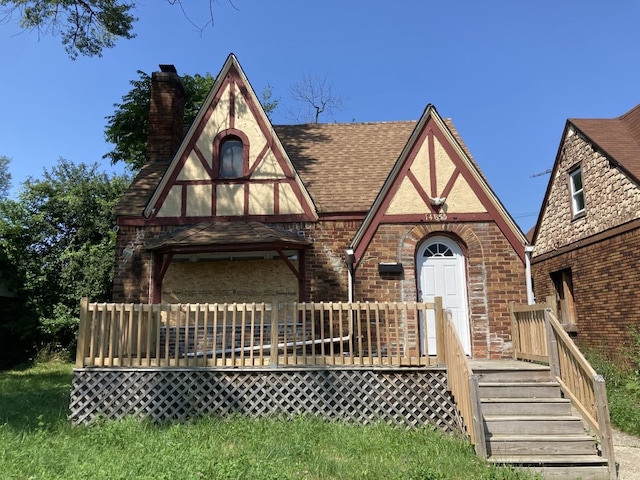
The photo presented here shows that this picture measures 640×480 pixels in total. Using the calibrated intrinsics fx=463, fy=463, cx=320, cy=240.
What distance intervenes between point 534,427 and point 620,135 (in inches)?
→ 424

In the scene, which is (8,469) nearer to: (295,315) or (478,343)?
(295,315)

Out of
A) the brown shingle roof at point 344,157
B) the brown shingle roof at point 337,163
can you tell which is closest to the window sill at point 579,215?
the brown shingle roof at point 337,163

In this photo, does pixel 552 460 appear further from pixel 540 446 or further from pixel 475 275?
pixel 475 275

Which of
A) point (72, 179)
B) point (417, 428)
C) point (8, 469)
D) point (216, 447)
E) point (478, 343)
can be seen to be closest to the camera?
point (8, 469)

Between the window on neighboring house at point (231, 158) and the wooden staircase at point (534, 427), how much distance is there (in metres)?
7.34

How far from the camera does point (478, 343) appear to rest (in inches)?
372

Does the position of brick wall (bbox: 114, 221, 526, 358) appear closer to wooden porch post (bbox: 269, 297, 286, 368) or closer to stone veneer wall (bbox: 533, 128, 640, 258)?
wooden porch post (bbox: 269, 297, 286, 368)

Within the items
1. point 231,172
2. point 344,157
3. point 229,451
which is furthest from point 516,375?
point 231,172

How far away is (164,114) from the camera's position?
43.7 ft

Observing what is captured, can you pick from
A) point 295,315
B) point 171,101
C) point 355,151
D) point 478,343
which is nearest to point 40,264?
point 171,101

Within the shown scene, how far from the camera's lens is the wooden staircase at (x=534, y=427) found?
5371 millimetres

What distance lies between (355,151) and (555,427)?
907 centimetres

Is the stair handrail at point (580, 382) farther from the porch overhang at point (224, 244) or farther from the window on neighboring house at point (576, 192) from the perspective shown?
the window on neighboring house at point (576, 192)

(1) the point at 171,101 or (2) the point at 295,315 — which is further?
(1) the point at 171,101
